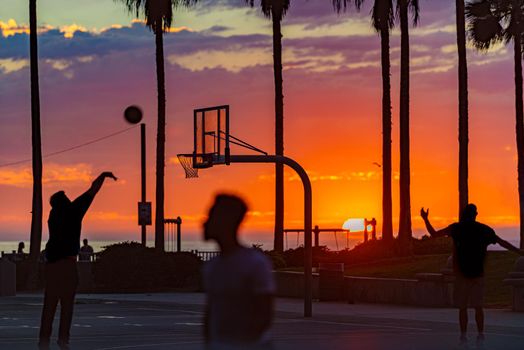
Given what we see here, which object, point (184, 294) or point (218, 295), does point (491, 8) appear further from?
point (218, 295)

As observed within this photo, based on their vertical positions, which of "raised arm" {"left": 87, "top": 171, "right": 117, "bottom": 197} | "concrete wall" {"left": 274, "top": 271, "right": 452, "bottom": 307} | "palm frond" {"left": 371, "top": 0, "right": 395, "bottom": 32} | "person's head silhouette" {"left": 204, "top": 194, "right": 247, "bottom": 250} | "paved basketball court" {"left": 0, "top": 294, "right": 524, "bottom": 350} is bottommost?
"paved basketball court" {"left": 0, "top": 294, "right": 524, "bottom": 350}

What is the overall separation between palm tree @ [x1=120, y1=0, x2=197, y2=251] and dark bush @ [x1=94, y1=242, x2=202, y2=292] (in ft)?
18.9

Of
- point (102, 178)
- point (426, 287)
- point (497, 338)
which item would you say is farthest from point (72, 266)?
point (426, 287)

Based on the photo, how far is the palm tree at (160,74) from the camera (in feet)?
180

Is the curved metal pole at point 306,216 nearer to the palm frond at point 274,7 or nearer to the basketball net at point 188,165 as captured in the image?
the basketball net at point 188,165

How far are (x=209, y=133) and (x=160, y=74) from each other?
19080mm

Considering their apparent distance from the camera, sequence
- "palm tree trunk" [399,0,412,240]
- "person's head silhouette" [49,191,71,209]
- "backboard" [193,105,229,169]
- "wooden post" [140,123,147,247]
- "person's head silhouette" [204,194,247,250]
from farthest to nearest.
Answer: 1. "wooden post" [140,123,147,247]
2. "palm tree trunk" [399,0,412,240]
3. "backboard" [193,105,229,169]
4. "person's head silhouette" [49,191,71,209]
5. "person's head silhouette" [204,194,247,250]

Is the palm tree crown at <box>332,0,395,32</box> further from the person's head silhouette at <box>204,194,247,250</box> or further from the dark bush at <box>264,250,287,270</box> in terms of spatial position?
the person's head silhouette at <box>204,194,247,250</box>

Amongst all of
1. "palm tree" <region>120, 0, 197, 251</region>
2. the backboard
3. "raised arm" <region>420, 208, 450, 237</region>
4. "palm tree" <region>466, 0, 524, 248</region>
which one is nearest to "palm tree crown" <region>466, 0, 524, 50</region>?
"palm tree" <region>466, 0, 524, 248</region>

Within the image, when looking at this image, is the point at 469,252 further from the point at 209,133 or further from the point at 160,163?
the point at 160,163

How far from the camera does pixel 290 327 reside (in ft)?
83.4

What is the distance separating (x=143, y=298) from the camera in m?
40.1

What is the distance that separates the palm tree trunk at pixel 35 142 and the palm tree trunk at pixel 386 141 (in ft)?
49.8

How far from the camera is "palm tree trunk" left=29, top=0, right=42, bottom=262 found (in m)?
53.1
